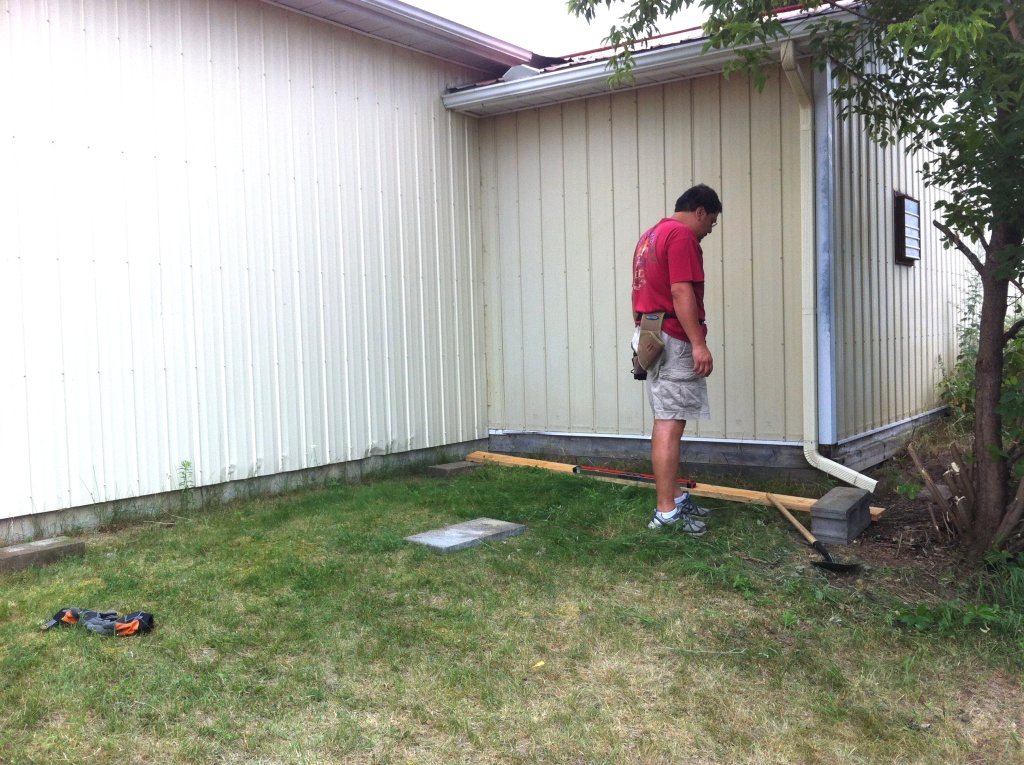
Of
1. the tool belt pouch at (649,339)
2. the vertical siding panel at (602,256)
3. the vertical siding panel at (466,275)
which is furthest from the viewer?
the vertical siding panel at (466,275)

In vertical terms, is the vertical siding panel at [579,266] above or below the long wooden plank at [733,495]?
above

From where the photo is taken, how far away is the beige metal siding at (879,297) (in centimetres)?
582

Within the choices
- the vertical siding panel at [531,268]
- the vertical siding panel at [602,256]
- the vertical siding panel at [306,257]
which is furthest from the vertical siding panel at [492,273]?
the vertical siding panel at [306,257]

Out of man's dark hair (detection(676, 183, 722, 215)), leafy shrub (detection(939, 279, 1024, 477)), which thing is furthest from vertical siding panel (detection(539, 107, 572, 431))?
leafy shrub (detection(939, 279, 1024, 477))

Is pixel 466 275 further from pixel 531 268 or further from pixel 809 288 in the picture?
pixel 809 288

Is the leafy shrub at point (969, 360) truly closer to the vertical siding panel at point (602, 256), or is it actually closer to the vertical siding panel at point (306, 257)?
the vertical siding panel at point (602, 256)

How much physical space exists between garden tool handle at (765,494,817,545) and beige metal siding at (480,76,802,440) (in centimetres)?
108

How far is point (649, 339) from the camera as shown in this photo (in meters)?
4.35

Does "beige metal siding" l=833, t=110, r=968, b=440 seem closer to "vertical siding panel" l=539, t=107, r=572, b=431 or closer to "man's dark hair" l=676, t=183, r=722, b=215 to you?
"man's dark hair" l=676, t=183, r=722, b=215

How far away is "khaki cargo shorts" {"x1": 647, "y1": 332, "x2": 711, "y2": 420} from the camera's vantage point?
4.35 meters

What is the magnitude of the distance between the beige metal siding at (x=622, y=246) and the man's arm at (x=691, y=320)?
1675mm

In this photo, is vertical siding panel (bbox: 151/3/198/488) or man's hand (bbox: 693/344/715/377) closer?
man's hand (bbox: 693/344/715/377)

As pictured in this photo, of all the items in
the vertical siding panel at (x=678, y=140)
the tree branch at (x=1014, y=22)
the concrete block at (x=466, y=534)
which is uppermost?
the vertical siding panel at (x=678, y=140)

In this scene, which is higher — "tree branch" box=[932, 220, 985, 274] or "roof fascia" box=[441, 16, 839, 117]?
"roof fascia" box=[441, 16, 839, 117]
